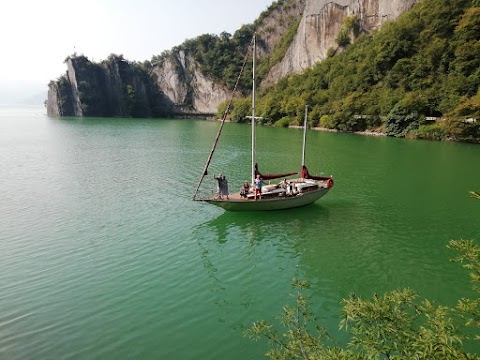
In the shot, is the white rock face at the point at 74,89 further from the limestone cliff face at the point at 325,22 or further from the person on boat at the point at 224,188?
the person on boat at the point at 224,188

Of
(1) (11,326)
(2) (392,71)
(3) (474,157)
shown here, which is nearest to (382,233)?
(1) (11,326)

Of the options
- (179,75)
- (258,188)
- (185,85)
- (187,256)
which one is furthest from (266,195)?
(179,75)

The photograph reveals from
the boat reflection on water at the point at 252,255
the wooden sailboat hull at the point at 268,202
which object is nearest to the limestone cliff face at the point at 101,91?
the wooden sailboat hull at the point at 268,202

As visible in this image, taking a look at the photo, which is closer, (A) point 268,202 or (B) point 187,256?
(B) point 187,256

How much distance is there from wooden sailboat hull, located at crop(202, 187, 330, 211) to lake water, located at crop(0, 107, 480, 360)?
2.12 ft

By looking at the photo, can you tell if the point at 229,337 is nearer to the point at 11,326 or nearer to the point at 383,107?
the point at 11,326

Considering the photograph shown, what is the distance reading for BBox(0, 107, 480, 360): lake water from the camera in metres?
12.2

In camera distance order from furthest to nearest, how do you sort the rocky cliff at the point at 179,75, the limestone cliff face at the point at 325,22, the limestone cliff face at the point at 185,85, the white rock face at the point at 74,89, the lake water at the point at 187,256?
the limestone cliff face at the point at 185,85, the white rock face at the point at 74,89, the rocky cliff at the point at 179,75, the limestone cliff face at the point at 325,22, the lake water at the point at 187,256

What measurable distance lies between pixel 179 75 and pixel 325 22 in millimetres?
80293

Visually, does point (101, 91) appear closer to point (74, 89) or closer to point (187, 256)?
point (74, 89)

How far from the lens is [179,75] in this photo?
175m

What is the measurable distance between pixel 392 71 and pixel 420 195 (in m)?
64.7

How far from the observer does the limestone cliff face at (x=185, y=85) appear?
169 m

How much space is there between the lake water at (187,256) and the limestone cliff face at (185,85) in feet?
449
